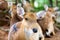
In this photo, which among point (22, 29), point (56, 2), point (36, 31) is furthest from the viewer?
point (56, 2)

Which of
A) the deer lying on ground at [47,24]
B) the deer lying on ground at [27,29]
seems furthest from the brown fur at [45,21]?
the deer lying on ground at [27,29]

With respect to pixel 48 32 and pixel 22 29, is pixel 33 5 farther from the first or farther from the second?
pixel 22 29

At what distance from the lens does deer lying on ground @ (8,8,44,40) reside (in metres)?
2.26

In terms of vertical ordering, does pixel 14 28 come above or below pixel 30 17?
below

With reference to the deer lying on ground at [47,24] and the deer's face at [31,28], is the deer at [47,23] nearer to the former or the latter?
the deer lying on ground at [47,24]

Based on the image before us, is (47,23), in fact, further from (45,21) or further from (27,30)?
(27,30)

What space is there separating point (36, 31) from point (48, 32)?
149cm

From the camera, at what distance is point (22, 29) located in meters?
2.41

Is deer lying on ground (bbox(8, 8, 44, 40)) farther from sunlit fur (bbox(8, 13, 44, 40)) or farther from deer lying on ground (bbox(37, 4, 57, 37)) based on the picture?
deer lying on ground (bbox(37, 4, 57, 37))

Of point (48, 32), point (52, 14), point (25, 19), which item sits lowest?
point (48, 32)

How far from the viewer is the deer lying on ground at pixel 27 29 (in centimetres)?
226

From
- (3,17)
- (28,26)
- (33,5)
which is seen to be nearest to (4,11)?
(3,17)

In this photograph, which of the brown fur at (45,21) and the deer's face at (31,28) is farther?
the brown fur at (45,21)

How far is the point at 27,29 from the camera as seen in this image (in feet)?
7.53
